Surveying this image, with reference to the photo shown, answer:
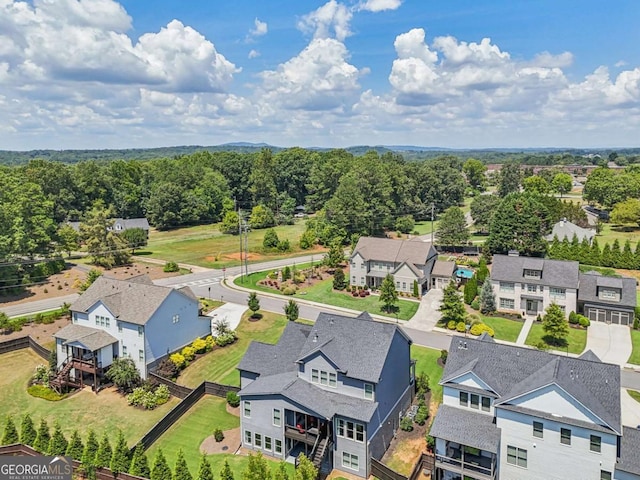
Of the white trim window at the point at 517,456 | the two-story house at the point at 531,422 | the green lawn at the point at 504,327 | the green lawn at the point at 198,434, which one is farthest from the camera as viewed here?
the green lawn at the point at 504,327

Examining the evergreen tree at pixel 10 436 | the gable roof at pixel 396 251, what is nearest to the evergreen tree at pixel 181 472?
the evergreen tree at pixel 10 436

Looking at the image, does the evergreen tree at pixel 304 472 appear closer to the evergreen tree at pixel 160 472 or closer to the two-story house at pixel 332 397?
the two-story house at pixel 332 397

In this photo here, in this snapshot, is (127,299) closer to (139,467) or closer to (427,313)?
(139,467)

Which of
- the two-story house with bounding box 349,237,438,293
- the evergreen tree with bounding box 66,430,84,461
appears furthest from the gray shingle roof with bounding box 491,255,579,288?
the evergreen tree with bounding box 66,430,84,461

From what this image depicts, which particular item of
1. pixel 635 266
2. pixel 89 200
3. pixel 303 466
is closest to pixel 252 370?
pixel 303 466

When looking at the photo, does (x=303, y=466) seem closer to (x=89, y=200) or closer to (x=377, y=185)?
(x=377, y=185)

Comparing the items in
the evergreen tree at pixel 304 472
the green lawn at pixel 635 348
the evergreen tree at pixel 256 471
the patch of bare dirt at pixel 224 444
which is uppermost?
the evergreen tree at pixel 256 471

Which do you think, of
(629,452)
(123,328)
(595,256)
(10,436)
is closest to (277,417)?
(10,436)

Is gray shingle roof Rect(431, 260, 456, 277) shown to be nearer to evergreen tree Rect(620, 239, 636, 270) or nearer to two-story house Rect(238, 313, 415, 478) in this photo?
evergreen tree Rect(620, 239, 636, 270)
